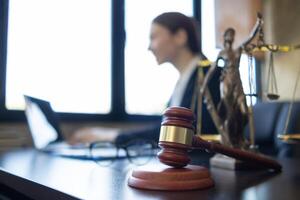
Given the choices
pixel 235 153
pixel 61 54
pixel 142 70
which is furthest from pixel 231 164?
pixel 142 70

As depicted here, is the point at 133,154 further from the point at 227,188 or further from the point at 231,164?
the point at 227,188

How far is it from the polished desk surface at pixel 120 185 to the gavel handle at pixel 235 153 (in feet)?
0.06

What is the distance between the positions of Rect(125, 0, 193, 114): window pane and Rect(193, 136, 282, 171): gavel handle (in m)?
1.65

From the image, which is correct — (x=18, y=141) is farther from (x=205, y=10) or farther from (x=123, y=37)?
(x=205, y=10)

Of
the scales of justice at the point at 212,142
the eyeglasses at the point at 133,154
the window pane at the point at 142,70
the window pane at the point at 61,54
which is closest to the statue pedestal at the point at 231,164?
the scales of justice at the point at 212,142

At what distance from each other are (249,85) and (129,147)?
0.35 m

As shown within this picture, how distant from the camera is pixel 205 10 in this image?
2.88 metres

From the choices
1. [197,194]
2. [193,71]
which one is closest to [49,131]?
[193,71]

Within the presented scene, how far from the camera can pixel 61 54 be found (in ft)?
6.57

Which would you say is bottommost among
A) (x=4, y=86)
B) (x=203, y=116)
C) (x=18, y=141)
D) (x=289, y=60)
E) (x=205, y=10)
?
(x=18, y=141)

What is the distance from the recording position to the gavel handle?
53 centimetres

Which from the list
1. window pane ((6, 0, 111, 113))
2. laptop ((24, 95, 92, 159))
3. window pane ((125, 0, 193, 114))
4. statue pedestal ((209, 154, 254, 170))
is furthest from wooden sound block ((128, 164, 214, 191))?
window pane ((125, 0, 193, 114))

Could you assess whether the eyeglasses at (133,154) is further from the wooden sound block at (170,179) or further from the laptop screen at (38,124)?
the laptop screen at (38,124)

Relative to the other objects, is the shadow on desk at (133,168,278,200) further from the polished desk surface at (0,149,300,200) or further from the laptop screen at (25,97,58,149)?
the laptop screen at (25,97,58,149)
